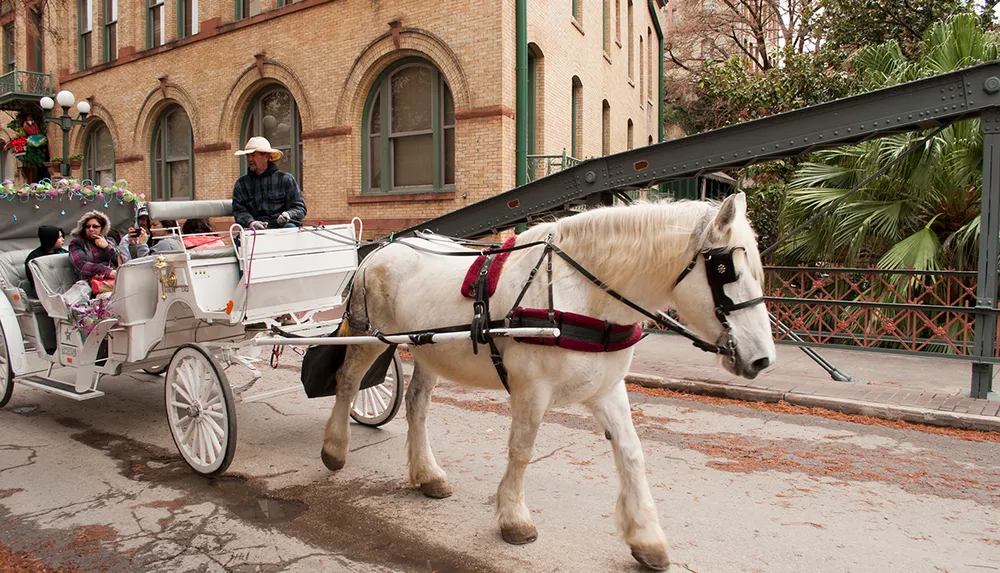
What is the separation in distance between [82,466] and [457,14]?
35.8 ft

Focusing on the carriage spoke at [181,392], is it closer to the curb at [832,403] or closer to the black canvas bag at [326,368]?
the black canvas bag at [326,368]

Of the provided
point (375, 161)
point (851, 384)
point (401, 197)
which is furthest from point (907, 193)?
point (375, 161)

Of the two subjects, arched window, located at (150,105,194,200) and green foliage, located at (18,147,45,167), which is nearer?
arched window, located at (150,105,194,200)

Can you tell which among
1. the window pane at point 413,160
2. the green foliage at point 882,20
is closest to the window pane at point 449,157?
the window pane at point 413,160

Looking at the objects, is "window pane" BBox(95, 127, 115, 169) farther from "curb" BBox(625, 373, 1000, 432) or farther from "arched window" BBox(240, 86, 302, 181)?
"curb" BBox(625, 373, 1000, 432)

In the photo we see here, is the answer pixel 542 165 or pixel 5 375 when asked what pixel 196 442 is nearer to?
pixel 5 375

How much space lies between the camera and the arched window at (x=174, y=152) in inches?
741

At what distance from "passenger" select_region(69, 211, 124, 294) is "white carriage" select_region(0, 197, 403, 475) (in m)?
0.29

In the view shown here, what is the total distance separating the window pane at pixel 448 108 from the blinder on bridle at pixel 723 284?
37.6 feet

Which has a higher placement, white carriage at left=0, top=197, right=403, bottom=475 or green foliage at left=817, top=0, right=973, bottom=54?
green foliage at left=817, top=0, right=973, bottom=54

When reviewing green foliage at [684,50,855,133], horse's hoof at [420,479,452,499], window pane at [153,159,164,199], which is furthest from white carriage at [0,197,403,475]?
window pane at [153,159,164,199]

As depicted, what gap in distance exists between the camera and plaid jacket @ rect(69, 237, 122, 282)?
6355mm

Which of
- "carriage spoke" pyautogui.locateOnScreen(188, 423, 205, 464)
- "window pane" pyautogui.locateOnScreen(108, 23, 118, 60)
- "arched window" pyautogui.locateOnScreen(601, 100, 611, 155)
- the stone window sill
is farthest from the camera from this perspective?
"window pane" pyautogui.locateOnScreen(108, 23, 118, 60)

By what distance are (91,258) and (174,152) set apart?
14120 mm
